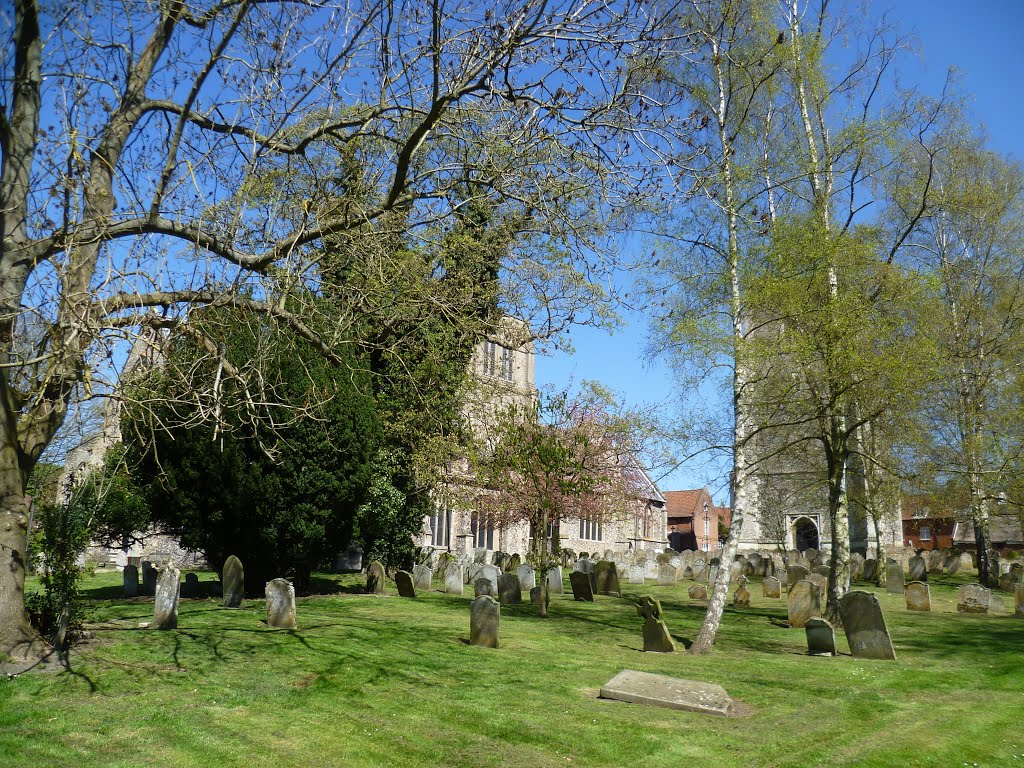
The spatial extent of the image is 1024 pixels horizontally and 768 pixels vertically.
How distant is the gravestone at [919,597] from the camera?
58.0 ft

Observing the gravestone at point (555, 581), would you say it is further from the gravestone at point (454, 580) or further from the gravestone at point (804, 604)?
the gravestone at point (804, 604)

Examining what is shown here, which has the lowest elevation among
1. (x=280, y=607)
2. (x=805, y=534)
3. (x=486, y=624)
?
(x=486, y=624)

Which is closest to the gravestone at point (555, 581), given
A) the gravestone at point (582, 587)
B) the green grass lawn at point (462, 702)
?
the gravestone at point (582, 587)

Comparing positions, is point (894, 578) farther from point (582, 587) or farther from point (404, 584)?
point (404, 584)

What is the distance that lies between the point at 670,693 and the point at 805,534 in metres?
49.6

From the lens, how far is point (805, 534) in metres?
53.4

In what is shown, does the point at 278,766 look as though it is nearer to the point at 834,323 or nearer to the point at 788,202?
the point at 834,323

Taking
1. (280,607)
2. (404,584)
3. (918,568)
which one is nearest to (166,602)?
(280,607)

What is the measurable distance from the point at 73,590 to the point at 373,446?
9.07 m

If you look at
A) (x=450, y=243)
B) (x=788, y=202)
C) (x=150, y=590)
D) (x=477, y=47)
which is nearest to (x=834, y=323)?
(x=788, y=202)

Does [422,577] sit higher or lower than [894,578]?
lower

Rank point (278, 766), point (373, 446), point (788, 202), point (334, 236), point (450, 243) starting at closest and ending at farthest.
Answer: point (278, 766) → point (334, 236) → point (450, 243) → point (788, 202) → point (373, 446)

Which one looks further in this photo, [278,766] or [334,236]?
[334,236]

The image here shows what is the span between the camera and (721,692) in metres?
8.12
